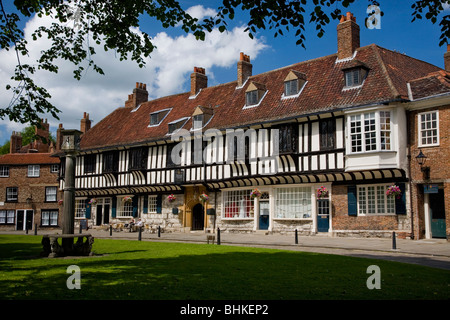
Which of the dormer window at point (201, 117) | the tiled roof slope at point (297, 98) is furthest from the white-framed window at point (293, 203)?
the dormer window at point (201, 117)

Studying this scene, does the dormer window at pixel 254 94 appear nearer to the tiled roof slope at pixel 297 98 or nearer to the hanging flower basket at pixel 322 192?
the tiled roof slope at pixel 297 98

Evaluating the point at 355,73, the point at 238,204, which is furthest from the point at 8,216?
the point at 355,73

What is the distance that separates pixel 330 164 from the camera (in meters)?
23.0

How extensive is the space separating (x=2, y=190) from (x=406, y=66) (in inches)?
1465

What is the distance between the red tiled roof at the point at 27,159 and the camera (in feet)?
146

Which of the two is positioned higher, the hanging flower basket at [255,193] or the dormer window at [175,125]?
the dormer window at [175,125]

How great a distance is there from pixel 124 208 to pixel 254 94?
549 inches

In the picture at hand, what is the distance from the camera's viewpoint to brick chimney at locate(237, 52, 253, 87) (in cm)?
3133

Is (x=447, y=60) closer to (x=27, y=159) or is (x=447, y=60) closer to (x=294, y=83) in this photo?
(x=294, y=83)

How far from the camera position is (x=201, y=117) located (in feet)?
97.9

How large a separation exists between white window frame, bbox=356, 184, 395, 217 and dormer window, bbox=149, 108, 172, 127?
16.5m

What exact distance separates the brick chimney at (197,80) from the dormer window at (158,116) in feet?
7.80

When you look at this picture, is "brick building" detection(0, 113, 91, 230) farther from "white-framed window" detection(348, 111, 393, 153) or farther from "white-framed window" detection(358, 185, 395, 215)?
"white-framed window" detection(348, 111, 393, 153)
